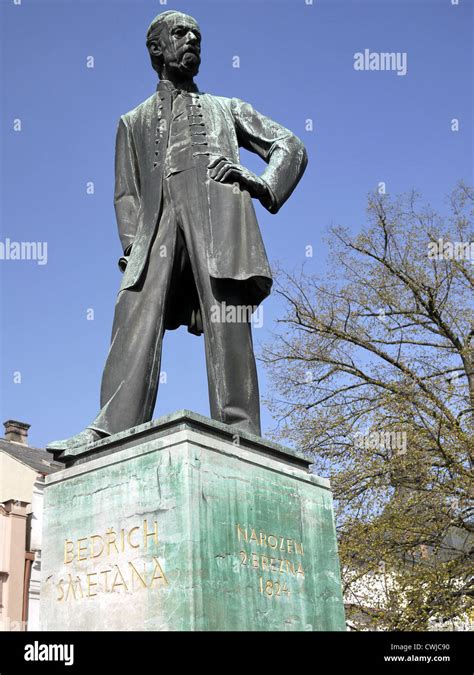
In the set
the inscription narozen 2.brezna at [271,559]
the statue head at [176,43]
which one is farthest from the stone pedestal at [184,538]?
the statue head at [176,43]

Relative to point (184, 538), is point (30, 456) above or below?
above

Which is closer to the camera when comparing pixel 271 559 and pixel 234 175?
pixel 271 559

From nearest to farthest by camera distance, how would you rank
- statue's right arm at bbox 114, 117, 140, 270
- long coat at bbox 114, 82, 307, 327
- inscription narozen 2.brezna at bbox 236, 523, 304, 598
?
inscription narozen 2.brezna at bbox 236, 523, 304, 598, long coat at bbox 114, 82, 307, 327, statue's right arm at bbox 114, 117, 140, 270

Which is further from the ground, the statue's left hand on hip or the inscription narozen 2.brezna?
the statue's left hand on hip

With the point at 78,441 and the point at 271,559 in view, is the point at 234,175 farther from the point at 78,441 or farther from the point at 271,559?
the point at 271,559

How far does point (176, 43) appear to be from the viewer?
230 inches

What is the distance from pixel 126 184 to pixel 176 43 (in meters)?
1.00

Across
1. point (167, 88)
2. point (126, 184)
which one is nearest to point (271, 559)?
point (126, 184)

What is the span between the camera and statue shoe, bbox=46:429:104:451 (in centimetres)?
475

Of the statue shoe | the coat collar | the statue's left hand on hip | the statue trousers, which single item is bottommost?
the statue shoe

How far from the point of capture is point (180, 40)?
584cm

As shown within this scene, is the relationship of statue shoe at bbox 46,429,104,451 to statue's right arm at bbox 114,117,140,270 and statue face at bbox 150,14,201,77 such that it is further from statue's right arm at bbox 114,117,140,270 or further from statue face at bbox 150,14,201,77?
statue face at bbox 150,14,201,77

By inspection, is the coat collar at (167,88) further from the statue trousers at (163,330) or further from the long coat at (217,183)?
the statue trousers at (163,330)

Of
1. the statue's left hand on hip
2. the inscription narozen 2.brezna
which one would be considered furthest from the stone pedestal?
the statue's left hand on hip
